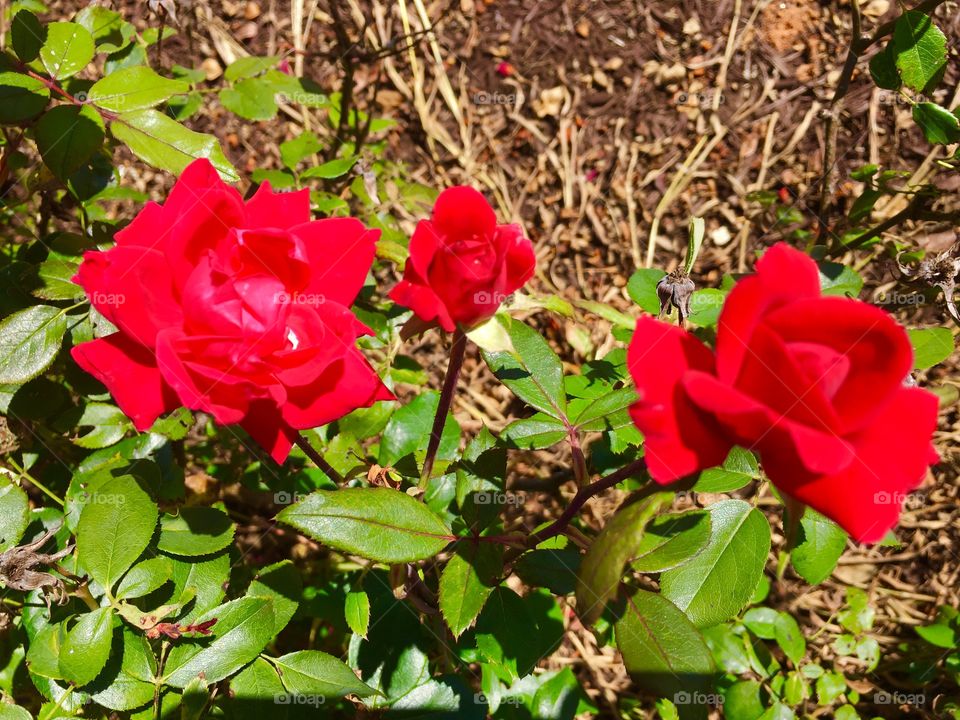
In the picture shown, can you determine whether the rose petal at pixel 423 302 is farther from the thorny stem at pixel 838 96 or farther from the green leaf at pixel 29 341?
the thorny stem at pixel 838 96

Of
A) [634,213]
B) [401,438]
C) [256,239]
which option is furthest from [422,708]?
[634,213]

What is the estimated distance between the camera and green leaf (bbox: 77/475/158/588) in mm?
1333

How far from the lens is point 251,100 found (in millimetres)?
1978

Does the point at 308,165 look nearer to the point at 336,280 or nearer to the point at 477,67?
the point at 477,67

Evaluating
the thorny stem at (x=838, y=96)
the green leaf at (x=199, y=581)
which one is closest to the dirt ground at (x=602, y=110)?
the thorny stem at (x=838, y=96)

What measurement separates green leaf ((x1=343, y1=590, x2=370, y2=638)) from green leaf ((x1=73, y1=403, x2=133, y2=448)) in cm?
77

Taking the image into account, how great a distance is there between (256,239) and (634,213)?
7.36 feet

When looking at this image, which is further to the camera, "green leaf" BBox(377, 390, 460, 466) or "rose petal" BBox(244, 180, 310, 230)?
"green leaf" BBox(377, 390, 460, 466)

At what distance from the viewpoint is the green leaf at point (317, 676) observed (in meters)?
1.45

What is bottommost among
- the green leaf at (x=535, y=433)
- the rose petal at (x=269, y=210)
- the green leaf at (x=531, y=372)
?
the green leaf at (x=535, y=433)

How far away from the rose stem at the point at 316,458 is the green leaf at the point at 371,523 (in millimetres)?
115

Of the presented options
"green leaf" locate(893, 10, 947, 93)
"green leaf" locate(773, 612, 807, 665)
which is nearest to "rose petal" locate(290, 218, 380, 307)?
"green leaf" locate(893, 10, 947, 93)

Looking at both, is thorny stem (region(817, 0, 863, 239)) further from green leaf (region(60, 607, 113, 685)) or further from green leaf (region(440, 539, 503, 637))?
green leaf (region(60, 607, 113, 685))

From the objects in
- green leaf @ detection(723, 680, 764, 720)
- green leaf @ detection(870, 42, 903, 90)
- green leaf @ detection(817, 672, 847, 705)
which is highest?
green leaf @ detection(870, 42, 903, 90)
